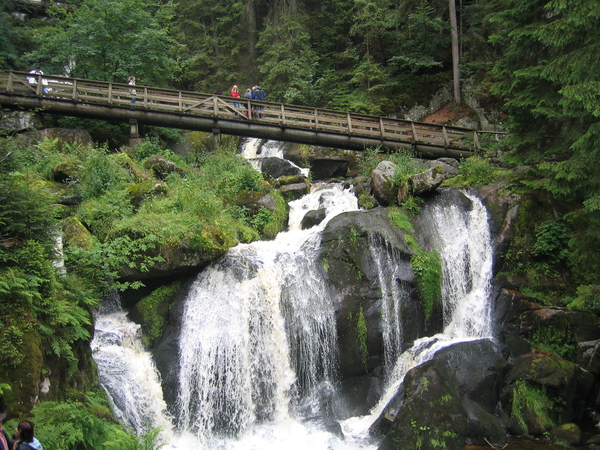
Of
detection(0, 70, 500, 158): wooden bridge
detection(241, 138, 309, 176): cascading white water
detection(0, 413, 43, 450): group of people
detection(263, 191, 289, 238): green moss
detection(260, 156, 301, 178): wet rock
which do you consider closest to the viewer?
detection(0, 413, 43, 450): group of people

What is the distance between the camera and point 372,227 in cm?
1166

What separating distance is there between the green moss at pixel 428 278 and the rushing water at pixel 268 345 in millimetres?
314

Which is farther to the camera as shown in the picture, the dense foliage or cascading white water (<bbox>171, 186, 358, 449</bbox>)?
cascading white water (<bbox>171, 186, 358, 449</bbox>)

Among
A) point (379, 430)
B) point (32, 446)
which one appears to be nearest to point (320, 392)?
point (379, 430)

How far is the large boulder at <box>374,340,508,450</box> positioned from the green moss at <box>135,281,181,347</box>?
5.55 metres

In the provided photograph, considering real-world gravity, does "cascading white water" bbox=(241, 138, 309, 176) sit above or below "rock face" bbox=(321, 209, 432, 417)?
above

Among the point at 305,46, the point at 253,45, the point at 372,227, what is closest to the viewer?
the point at 372,227

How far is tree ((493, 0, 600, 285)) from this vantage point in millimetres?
8711

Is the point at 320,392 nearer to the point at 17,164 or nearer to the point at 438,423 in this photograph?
the point at 438,423

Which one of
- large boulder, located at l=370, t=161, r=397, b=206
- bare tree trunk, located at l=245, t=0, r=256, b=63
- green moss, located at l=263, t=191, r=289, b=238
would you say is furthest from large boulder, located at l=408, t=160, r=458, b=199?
bare tree trunk, located at l=245, t=0, r=256, b=63

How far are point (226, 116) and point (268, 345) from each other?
→ 1079cm

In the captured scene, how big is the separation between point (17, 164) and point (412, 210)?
32.1ft

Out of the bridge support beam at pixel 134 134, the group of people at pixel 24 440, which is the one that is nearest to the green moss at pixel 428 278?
the group of people at pixel 24 440

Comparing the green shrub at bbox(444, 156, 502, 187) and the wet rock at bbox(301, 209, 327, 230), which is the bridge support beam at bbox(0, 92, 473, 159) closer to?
the green shrub at bbox(444, 156, 502, 187)
